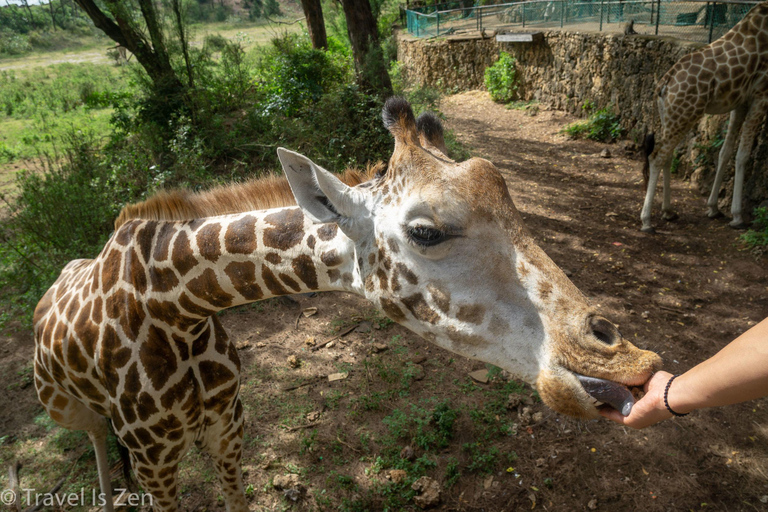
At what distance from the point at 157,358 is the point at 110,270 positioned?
606mm

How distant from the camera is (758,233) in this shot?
6.53 meters

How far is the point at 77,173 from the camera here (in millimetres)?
7441

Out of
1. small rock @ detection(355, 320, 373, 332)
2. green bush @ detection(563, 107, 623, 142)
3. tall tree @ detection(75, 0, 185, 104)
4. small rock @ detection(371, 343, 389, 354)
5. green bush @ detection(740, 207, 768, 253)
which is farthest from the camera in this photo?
green bush @ detection(563, 107, 623, 142)

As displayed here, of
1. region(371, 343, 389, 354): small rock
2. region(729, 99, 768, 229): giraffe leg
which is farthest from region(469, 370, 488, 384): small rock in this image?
region(729, 99, 768, 229): giraffe leg

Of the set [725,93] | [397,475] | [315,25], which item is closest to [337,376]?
[397,475]

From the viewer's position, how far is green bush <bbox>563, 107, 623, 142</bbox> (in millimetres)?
10812

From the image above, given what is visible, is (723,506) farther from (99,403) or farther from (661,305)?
(99,403)

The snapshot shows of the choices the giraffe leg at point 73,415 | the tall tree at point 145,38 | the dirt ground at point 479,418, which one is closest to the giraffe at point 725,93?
the dirt ground at point 479,418

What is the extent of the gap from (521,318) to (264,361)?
3.94 m

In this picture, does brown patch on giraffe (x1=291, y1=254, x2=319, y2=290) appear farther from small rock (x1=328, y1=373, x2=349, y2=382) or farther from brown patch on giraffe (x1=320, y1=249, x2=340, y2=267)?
small rock (x1=328, y1=373, x2=349, y2=382)

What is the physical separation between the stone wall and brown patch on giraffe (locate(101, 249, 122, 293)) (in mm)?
8273

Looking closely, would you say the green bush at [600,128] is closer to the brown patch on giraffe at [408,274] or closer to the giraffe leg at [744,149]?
the giraffe leg at [744,149]

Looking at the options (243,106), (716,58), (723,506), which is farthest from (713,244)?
(243,106)

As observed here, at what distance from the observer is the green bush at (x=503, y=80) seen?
15266 millimetres
